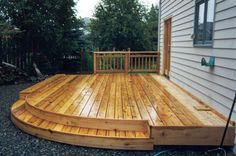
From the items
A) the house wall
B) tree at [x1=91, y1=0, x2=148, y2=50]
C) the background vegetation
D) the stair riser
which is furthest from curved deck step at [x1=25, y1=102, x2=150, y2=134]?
tree at [x1=91, y1=0, x2=148, y2=50]

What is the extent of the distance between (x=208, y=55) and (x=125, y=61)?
4.66m

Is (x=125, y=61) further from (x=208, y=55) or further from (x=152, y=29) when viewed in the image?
(x=152, y=29)

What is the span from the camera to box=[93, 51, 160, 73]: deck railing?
8.19 metres

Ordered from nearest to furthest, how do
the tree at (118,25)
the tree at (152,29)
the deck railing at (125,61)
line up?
the deck railing at (125,61), the tree at (118,25), the tree at (152,29)

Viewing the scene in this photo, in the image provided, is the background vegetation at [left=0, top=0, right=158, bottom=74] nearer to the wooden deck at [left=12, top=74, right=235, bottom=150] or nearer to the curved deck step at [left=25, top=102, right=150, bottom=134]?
the wooden deck at [left=12, top=74, right=235, bottom=150]

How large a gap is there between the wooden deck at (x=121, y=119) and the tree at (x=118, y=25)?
36.8ft

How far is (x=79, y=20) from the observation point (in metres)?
10.1

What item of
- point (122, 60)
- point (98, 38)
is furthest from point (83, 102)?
point (98, 38)

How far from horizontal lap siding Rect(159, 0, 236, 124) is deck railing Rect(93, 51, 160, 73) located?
2.03m

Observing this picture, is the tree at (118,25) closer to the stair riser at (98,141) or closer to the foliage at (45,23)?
the foliage at (45,23)

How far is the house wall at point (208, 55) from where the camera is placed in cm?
298

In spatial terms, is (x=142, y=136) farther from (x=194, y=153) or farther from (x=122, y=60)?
(x=122, y=60)

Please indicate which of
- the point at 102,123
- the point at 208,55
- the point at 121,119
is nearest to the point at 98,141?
the point at 102,123

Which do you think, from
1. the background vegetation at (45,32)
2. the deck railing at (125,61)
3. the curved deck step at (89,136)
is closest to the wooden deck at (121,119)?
the curved deck step at (89,136)
